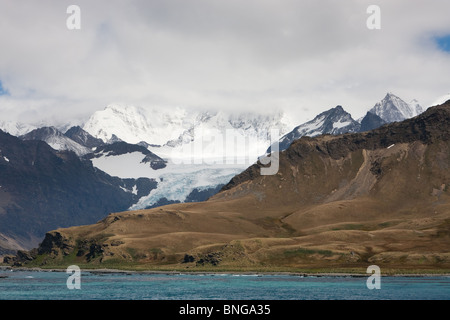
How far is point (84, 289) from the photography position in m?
190

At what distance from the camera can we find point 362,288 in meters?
183
